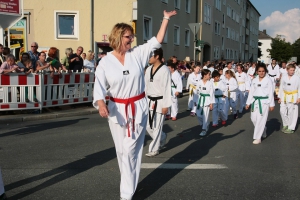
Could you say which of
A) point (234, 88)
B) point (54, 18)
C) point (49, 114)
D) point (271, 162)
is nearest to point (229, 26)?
point (54, 18)

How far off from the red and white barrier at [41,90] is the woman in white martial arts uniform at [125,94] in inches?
302

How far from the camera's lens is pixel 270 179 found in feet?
17.1

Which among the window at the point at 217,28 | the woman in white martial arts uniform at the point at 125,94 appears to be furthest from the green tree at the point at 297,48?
the woman in white martial arts uniform at the point at 125,94

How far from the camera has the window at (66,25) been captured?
20.5 metres

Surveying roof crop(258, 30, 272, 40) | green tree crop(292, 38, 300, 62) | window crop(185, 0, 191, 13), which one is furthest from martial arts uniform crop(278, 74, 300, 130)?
roof crop(258, 30, 272, 40)

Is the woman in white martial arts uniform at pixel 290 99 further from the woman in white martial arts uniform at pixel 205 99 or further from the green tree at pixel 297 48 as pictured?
the green tree at pixel 297 48

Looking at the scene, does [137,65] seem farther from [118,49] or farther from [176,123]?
[176,123]

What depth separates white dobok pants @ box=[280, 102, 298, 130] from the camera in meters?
9.44

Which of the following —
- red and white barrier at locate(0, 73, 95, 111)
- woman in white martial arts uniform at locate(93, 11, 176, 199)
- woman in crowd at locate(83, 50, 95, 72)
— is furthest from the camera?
woman in crowd at locate(83, 50, 95, 72)

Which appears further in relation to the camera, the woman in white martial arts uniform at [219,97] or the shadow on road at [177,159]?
the woman in white martial arts uniform at [219,97]

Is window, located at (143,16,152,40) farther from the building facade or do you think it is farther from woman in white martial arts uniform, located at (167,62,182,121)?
the building facade

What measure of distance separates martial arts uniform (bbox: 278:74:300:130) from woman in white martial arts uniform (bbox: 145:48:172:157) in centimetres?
431

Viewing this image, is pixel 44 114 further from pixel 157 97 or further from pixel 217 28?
pixel 217 28

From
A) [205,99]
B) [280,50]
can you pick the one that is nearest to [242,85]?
[205,99]
